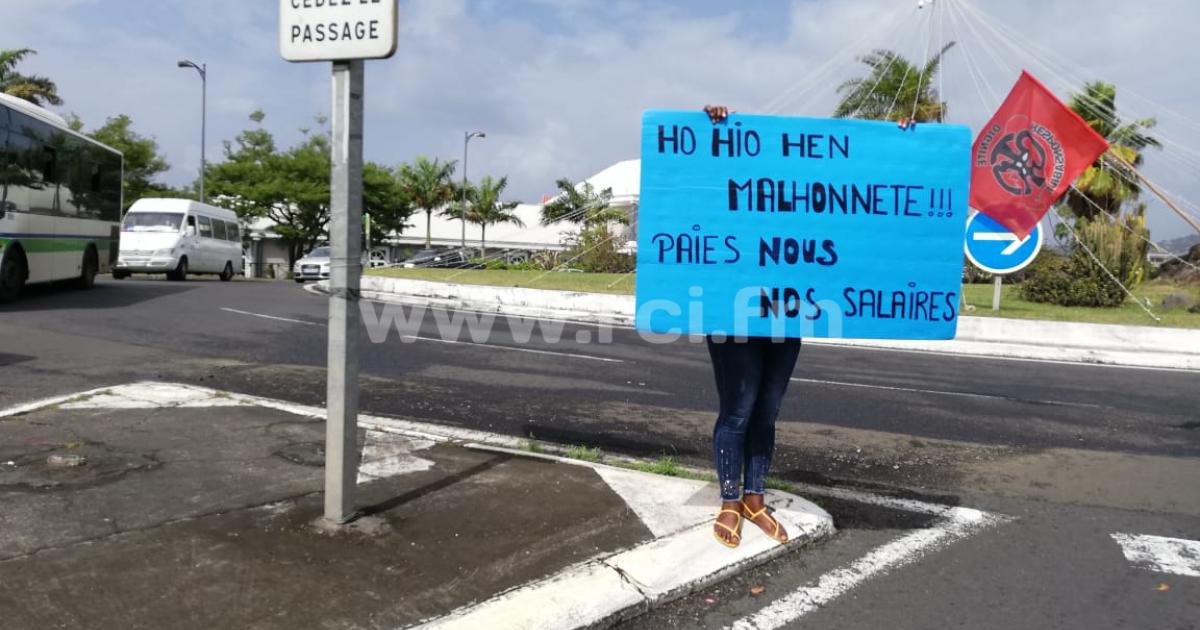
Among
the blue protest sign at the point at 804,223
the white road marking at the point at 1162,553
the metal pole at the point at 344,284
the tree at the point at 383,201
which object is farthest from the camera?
the tree at the point at 383,201

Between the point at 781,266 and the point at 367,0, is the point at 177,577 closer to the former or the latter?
the point at 367,0

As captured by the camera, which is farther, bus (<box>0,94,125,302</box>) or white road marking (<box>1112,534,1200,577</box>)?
bus (<box>0,94,125,302</box>)

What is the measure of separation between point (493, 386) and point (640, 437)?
2.50 m

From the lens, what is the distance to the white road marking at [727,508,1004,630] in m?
3.59

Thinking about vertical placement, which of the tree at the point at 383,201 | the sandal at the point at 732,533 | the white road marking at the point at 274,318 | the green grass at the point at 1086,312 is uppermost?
the tree at the point at 383,201

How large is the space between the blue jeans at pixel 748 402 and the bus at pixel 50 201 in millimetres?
13130

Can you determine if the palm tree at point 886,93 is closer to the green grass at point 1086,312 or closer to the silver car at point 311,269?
the green grass at point 1086,312

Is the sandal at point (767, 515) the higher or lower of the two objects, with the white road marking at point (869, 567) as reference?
higher

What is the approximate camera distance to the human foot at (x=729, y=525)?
4180mm

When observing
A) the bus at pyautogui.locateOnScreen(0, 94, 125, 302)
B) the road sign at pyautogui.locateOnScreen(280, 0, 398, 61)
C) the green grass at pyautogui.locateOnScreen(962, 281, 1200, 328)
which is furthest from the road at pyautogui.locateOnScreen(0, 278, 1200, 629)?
the green grass at pyautogui.locateOnScreen(962, 281, 1200, 328)

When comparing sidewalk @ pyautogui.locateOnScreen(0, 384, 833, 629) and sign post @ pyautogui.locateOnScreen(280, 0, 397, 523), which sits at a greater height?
sign post @ pyautogui.locateOnScreen(280, 0, 397, 523)

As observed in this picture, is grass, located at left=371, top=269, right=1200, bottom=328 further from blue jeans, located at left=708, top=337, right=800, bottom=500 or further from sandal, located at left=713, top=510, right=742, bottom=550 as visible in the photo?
sandal, located at left=713, top=510, right=742, bottom=550

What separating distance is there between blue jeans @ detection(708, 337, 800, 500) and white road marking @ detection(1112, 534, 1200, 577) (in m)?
1.86

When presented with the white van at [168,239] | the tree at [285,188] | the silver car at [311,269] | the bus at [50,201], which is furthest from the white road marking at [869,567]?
the tree at [285,188]
